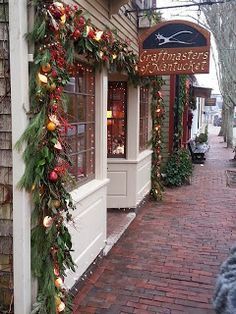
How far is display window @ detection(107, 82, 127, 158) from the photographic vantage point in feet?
22.0

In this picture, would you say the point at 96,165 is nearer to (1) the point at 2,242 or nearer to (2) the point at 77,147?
(2) the point at 77,147

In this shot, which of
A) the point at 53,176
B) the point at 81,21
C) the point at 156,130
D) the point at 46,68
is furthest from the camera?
the point at 156,130

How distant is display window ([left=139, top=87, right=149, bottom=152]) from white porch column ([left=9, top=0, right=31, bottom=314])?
4753mm

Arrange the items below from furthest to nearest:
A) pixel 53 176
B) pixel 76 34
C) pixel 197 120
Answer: pixel 197 120 → pixel 76 34 → pixel 53 176

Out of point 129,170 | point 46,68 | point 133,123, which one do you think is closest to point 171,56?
point 133,123

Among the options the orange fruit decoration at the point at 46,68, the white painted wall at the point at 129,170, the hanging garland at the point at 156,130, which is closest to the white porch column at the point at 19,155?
the orange fruit decoration at the point at 46,68

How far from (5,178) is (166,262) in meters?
2.71

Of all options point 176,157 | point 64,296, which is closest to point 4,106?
point 64,296

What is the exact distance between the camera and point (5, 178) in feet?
9.64

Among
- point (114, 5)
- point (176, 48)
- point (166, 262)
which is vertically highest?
point (114, 5)

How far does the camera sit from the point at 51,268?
303 cm

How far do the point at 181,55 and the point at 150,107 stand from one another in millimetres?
2524

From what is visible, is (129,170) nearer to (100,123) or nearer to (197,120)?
(100,123)

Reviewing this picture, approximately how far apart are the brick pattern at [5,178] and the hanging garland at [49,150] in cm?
18
